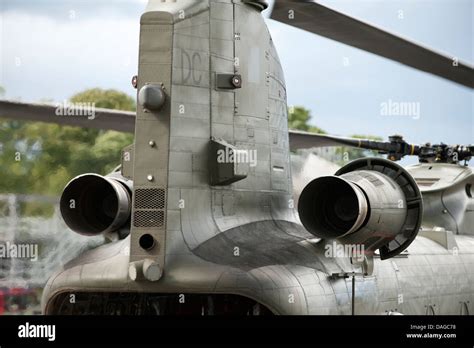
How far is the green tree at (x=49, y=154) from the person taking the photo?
663 inches

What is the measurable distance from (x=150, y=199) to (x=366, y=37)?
315cm

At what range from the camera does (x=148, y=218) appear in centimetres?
966

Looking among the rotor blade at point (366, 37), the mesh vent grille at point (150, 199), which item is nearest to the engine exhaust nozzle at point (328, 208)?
the mesh vent grille at point (150, 199)

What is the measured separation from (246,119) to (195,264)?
1986mm

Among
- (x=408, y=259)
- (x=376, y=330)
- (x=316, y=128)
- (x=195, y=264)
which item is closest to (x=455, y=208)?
(x=408, y=259)

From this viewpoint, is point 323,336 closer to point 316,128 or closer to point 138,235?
point 138,235

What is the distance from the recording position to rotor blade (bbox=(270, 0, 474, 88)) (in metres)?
10.1
